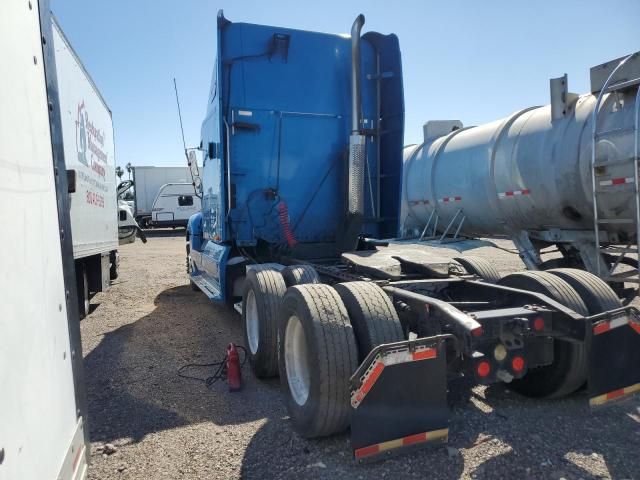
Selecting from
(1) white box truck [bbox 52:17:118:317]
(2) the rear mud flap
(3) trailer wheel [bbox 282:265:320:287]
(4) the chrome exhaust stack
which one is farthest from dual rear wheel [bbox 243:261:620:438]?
(1) white box truck [bbox 52:17:118:317]

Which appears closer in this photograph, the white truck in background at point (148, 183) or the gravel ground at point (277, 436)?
the gravel ground at point (277, 436)

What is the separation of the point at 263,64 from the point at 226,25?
2.08ft

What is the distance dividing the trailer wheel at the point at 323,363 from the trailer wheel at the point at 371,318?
0.08m

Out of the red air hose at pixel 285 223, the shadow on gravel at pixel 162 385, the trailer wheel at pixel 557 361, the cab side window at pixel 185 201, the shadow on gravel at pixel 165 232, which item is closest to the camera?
the trailer wheel at pixel 557 361

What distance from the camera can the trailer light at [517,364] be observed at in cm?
294

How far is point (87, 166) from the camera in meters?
6.62

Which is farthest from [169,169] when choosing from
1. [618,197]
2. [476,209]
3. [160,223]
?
[618,197]

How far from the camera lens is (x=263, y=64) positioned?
239 inches

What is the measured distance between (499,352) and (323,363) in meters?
1.09

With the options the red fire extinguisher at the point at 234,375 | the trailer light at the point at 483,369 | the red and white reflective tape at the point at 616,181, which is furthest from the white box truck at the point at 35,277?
the red and white reflective tape at the point at 616,181

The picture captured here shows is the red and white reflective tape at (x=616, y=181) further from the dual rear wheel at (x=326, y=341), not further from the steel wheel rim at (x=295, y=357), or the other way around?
the steel wheel rim at (x=295, y=357)

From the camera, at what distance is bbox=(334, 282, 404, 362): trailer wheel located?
2980 millimetres

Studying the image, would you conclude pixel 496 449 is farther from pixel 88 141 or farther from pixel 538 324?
pixel 88 141

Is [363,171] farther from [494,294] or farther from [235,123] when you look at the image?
[494,294]
